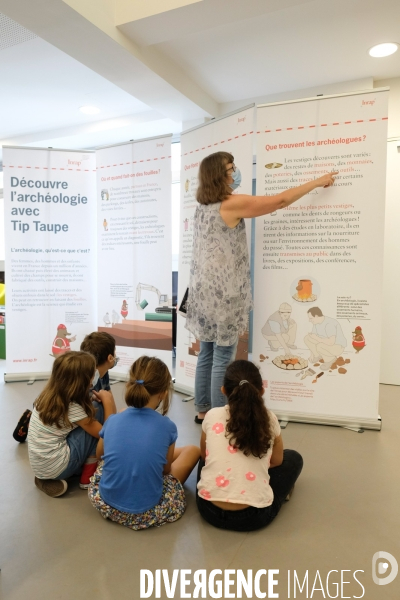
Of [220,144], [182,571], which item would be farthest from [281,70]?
[182,571]

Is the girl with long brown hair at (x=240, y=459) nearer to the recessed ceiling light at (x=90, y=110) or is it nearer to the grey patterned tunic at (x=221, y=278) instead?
the grey patterned tunic at (x=221, y=278)

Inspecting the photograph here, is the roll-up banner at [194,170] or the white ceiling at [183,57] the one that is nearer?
the white ceiling at [183,57]

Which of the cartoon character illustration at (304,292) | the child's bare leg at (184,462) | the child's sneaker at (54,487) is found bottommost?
the child's sneaker at (54,487)

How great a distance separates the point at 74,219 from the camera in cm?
454

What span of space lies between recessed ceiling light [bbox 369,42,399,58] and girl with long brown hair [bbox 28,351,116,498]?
3423mm

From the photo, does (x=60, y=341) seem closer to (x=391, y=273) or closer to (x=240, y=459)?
(x=240, y=459)

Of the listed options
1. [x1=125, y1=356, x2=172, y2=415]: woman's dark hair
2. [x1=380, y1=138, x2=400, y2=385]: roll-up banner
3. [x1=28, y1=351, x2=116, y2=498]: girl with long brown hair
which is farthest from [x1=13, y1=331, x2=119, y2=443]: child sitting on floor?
[x1=380, y1=138, x2=400, y2=385]: roll-up banner

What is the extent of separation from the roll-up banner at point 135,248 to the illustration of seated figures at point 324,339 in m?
1.40

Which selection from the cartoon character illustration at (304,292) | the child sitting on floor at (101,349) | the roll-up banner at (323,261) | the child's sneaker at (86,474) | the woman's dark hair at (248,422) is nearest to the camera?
the woman's dark hair at (248,422)

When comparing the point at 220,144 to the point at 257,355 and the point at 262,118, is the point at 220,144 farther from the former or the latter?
the point at 257,355

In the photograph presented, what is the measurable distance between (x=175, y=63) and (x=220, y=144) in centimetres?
112

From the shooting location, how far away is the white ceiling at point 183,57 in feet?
9.99

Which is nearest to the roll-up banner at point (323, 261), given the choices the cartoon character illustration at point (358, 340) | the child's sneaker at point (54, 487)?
the cartoon character illustration at point (358, 340)

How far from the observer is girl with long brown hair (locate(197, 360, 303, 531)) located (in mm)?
1817
